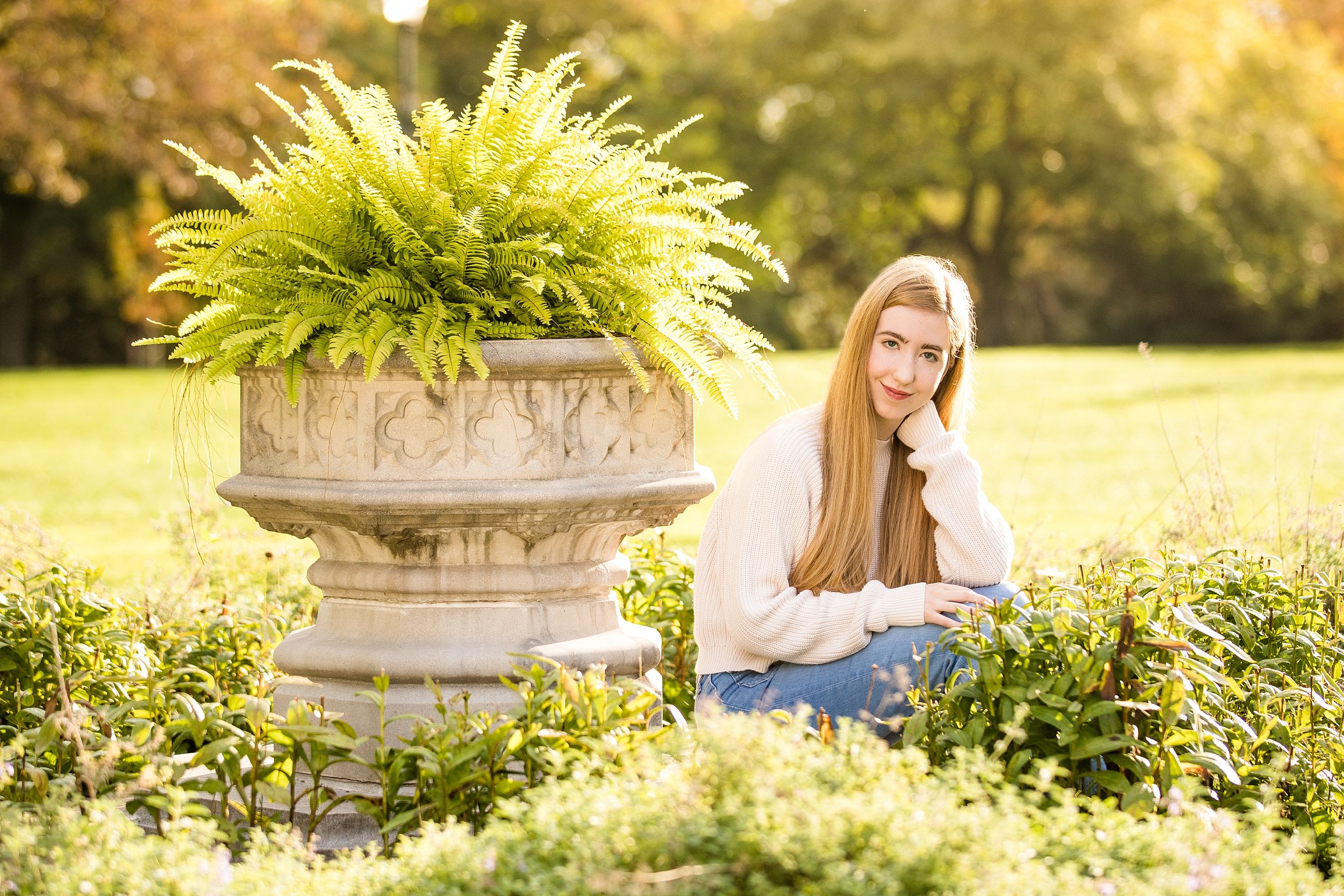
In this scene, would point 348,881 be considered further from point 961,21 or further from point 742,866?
point 961,21

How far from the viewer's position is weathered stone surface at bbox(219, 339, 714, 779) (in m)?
3.46

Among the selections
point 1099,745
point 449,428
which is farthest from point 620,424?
point 1099,745

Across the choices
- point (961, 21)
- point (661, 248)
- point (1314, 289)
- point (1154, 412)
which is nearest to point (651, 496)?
point (661, 248)

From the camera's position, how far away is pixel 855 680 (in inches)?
134

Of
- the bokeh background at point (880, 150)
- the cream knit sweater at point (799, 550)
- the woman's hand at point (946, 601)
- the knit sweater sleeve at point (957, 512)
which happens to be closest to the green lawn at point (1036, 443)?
the bokeh background at point (880, 150)

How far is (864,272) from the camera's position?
35906mm

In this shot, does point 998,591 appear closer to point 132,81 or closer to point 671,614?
point 671,614

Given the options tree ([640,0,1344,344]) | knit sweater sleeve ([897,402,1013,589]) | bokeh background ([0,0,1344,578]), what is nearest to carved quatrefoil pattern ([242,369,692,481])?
knit sweater sleeve ([897,402,1013,589])

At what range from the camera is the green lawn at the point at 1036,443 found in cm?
845

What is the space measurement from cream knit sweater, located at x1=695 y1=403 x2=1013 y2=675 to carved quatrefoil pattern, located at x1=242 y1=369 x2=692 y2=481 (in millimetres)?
368

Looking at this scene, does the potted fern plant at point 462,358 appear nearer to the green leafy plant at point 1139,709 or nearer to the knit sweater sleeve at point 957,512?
the knit sweater sleeve at point 957,512

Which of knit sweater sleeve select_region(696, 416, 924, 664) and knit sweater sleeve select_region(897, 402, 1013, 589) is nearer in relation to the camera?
knit sweater sleeve select_region(696, 416, 924, 664)

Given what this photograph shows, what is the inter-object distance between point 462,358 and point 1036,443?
11136 mm

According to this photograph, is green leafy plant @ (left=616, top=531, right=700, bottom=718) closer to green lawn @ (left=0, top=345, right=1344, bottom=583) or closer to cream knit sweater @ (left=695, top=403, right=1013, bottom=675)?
cream knit sweater @ (left=695, top=403, right=1013, bottom=675)
